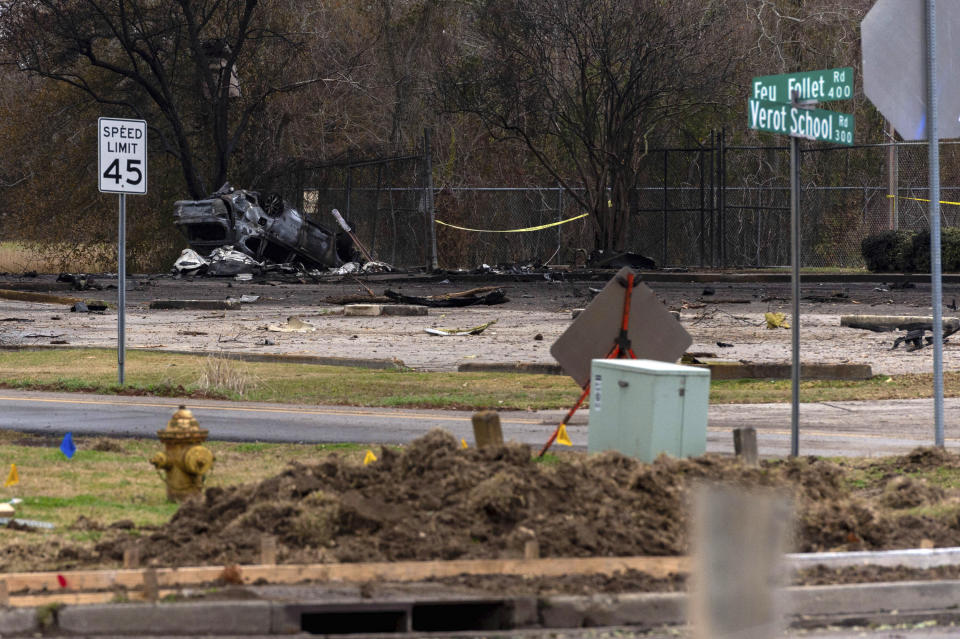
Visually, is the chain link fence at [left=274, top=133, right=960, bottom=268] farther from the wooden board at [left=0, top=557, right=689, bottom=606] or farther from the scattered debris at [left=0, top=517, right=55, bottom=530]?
the wooden board at [left=0, top=557, right=689, bottom=606]

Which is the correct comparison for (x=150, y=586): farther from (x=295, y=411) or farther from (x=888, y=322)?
(x=888, y=322)

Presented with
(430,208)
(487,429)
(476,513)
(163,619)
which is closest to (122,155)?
(487,429)

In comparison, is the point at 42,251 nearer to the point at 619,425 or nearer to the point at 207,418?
the point at 207,418

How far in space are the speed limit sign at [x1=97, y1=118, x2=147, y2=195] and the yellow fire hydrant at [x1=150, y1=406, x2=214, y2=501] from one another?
682 centimetres

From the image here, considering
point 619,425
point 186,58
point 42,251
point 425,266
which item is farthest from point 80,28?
point 619,425

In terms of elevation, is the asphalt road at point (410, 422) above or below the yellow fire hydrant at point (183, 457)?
below

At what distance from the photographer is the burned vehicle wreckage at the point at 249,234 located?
3816 cm

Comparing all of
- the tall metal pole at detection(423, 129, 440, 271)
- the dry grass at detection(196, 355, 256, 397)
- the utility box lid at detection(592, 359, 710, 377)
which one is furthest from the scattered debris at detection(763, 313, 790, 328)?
the tall metal pole at detection(423, 129, 440, 271)

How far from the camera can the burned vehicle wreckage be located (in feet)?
125

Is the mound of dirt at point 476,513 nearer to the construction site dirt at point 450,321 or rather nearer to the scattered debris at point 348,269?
the construction site dirt at point 450,321

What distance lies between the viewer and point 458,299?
27750 millimetres

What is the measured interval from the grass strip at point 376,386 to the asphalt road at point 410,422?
1.57 ft

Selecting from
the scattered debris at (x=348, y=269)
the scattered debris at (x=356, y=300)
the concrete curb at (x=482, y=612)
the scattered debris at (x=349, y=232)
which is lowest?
the concrete curb at (x=482, y=612)

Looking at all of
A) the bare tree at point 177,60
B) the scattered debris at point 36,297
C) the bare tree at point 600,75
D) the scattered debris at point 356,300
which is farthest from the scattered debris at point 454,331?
the bare tree at point 177,60
